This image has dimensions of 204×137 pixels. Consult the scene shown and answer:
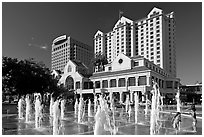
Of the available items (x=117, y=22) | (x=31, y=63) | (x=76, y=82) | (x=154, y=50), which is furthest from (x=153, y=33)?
(x=31, y=63)

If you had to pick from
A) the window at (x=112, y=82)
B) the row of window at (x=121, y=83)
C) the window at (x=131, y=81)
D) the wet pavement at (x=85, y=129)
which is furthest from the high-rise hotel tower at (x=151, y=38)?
the wet pavement at (x=85, y=129)

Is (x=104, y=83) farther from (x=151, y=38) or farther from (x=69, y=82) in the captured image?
(x=151, y=38)

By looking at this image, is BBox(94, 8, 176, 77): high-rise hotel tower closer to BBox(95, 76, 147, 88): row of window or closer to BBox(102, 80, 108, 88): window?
BBox(95, 76, 147, 88): row of window

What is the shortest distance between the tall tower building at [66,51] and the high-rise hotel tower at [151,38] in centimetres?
4896

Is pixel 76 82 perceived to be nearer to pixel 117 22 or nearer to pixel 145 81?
pixel 145 81

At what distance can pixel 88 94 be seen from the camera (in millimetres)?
57500

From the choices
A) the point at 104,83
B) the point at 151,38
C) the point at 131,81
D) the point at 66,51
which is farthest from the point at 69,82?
the point at 66,51

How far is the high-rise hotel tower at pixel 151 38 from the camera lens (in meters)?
86.8

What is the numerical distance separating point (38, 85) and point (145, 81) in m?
23.7

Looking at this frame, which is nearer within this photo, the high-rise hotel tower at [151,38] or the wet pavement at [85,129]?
the wet pavement at [85,129]

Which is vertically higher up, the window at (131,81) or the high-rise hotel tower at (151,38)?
the high-rise hotel tower at (151,38)

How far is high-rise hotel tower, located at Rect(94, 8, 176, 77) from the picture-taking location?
86750mm

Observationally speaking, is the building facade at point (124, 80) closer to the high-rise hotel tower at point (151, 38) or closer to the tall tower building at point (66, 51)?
the high-rise hotel tower at point (151, 38)

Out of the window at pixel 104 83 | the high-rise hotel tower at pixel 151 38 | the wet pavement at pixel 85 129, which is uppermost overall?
the high-rise hotel tower at pixel 151 38
